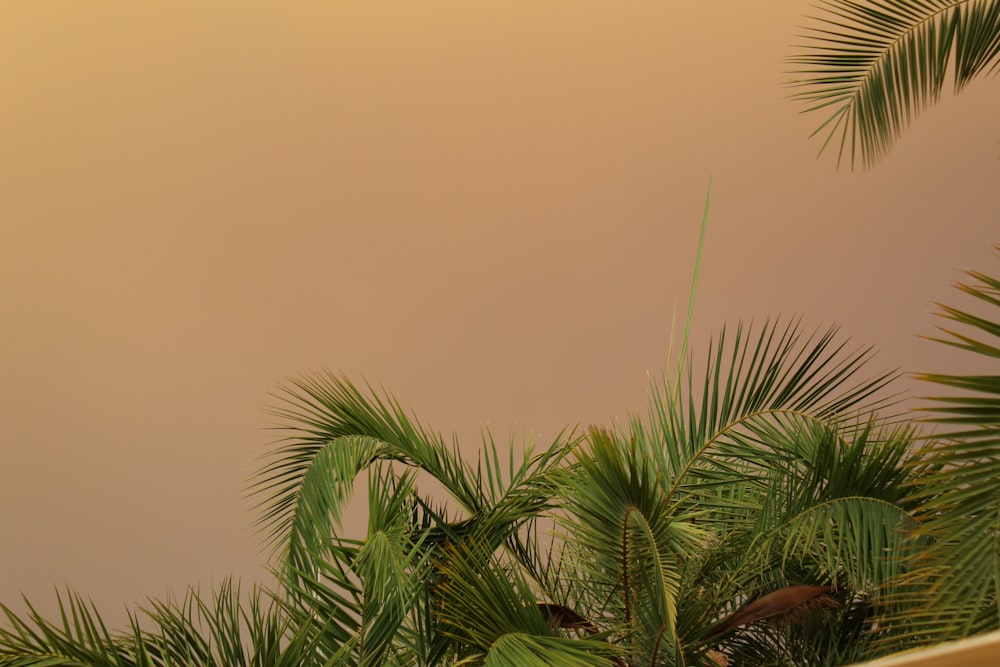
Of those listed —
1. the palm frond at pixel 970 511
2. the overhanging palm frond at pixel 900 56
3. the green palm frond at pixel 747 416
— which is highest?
the overhanging palm frond at pixel 900 56

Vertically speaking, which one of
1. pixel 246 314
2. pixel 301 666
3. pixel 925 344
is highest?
pixel 246 314

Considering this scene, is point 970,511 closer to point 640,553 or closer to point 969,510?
point 969,510

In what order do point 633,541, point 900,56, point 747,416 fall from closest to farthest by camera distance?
1. point 633,541
2. point 747,416
3. point 900,56

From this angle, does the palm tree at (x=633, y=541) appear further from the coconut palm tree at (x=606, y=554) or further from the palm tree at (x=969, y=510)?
the palm tree at (x=969, y=510)

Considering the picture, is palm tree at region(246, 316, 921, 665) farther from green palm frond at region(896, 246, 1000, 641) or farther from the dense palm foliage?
green palm frond at region(896, 246, 1000, 641)

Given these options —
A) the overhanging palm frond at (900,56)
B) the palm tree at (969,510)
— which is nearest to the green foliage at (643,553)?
the palm tree at (969,510)

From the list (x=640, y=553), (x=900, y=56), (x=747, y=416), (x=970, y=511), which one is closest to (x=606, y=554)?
(x=640, y=553)

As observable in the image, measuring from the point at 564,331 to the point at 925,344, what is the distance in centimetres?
289

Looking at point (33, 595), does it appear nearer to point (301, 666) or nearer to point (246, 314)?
point (246, 314)

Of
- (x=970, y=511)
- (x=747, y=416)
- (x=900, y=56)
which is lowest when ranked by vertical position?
(x=970, y=511)

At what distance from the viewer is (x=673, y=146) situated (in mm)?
8906

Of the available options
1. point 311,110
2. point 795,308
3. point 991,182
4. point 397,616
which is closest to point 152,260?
point 311,110

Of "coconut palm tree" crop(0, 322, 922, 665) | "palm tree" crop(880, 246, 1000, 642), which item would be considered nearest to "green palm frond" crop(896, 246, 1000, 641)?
"palm tree" crop(880, 246, 1000, 642)

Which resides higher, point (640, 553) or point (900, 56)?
point (900, 56)
